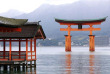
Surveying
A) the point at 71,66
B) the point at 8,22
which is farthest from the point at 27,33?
the point at 71,66

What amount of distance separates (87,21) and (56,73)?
6735 centimetres

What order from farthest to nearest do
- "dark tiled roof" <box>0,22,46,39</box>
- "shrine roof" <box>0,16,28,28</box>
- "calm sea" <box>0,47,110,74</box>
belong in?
"dark tiled roof" <box>0,22,46,39</box>, "calm sea" <box>0,47,110,74</box>, "shrine roof" <box>0,16,28,28</box>

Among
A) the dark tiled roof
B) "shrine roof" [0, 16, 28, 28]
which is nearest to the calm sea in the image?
the dark tiled roof

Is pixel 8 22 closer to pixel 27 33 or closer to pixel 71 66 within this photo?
pixel 27 33

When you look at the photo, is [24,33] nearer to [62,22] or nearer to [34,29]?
[34,29]

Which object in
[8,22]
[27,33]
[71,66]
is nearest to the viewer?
[8,22]

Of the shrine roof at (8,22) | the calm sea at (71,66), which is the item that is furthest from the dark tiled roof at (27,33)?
the calm sea at (71,66)

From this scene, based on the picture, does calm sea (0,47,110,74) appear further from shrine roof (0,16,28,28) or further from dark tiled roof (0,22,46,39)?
shrine roof (0,16,28,28)

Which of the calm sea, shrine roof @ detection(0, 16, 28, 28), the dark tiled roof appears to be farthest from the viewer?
the dark tiled roof

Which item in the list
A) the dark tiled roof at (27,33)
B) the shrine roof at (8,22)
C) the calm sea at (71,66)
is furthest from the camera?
the dark tiled roof at (27,33)

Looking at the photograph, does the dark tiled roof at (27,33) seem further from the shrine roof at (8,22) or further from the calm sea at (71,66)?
the calm sea at (71,66)

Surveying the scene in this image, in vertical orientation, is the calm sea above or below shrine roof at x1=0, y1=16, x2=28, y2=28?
below

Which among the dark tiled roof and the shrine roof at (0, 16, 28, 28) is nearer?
the shrine roof at (0, 16, 28, 28)

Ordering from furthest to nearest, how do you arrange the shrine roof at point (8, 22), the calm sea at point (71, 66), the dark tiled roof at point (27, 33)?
the dark tiled roof at point (27, 33) → the calm sea at point (71, 66) → the shrine roof at point (8, 22)
